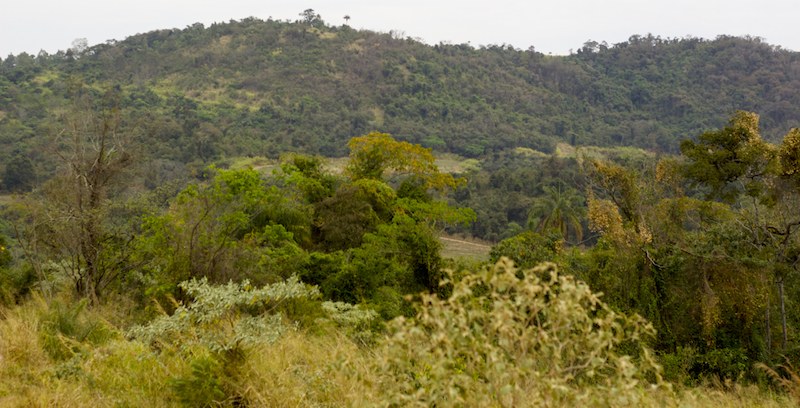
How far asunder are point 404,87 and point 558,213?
67.5 meters

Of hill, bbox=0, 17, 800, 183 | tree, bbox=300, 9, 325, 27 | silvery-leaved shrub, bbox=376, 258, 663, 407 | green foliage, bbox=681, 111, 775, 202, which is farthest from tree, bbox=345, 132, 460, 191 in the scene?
tree, bbox=300, 9, 325, 27

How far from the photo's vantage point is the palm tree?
3017 centimetres

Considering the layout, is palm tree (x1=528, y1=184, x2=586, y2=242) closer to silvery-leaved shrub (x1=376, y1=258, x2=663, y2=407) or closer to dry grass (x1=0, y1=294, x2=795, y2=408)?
dry grass (x1=0, y1=294, x2=795, y2=408)

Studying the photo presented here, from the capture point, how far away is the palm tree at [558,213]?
30172mm

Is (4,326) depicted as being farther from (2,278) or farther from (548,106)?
(548,106)

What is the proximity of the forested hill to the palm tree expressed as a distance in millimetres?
37752

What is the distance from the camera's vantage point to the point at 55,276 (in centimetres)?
1056

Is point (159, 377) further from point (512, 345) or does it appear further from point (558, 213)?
point (558, 213)

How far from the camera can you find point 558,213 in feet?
99.9

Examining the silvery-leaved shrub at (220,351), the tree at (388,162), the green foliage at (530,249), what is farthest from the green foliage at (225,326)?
the tree at (388,162)

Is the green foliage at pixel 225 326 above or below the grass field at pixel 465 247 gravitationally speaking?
above

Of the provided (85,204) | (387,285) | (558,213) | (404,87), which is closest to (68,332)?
(85,204)

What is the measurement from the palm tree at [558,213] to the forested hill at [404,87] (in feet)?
124

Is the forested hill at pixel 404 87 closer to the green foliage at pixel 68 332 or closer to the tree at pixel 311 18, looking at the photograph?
the tree at pixel 311 18
